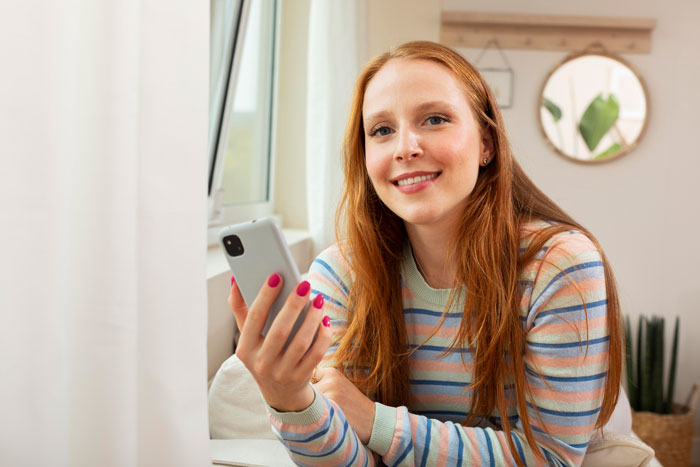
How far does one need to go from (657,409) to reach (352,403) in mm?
2737

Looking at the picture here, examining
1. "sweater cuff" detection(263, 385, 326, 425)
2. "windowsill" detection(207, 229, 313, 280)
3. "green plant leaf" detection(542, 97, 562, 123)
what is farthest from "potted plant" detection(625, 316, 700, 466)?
"sweater cuff" detection(263, 385, 326, 425)

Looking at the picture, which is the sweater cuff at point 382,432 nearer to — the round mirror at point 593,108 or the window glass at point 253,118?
the window glass at point 253,118

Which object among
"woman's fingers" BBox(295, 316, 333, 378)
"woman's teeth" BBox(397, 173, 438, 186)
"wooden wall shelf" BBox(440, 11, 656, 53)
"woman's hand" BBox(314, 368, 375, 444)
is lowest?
"woman's hand" BBox(314, 368, 375, 444)

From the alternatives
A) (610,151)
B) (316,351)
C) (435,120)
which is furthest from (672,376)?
(316,351)

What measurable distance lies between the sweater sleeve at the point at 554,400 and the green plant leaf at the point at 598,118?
8.78 feet

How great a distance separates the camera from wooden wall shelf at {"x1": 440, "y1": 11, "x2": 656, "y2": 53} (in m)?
3.52

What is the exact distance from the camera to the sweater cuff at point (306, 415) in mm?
972

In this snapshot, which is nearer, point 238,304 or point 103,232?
point 103,232

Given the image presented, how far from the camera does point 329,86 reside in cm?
254

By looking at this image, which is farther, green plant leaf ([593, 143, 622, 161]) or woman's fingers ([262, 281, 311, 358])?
green plant leaf ([593, 143, 622, 161])

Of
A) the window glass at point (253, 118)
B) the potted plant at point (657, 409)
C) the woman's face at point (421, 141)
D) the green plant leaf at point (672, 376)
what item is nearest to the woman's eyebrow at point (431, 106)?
the woman's face at point (421, 141)

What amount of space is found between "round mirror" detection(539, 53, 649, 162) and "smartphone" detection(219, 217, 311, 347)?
10.0ft

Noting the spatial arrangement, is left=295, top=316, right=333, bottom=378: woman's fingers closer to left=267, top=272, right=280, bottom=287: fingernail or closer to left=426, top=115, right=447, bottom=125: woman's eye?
left=267, top=272, right=280, bottom=287: fingernail

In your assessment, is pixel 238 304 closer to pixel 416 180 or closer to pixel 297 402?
pixel 297 402
